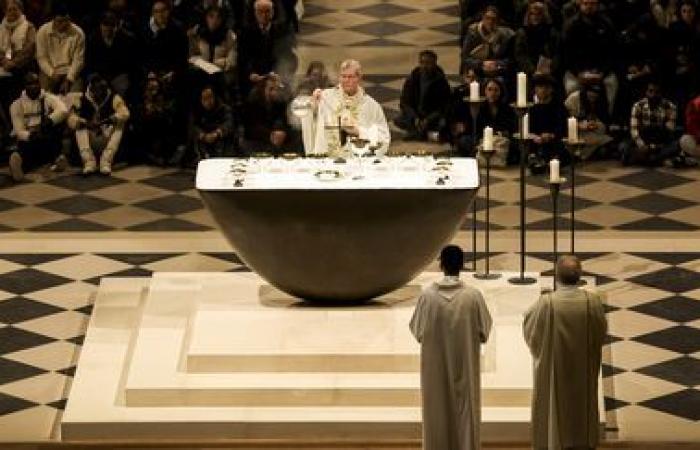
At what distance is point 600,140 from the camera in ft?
62.4

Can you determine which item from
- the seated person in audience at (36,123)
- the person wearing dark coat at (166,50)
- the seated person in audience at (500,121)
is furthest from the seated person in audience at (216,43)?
the seated person in audience at (500,121)

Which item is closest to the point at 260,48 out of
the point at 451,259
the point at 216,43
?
the point at 216,43

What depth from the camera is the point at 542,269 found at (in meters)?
16.0

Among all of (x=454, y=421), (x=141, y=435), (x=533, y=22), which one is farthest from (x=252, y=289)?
(x=533, y=22)

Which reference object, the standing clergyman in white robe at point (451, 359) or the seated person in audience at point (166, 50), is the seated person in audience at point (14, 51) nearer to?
the seated person in audience at point (166, 50)

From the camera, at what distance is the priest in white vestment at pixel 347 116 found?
14938 mm

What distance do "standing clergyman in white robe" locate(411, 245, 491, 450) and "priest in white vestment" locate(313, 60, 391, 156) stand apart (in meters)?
3.13

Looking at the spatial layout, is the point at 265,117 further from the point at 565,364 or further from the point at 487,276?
the point at 565,364

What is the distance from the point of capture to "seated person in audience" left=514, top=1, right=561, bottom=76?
1944 cm

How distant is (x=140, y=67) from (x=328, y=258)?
618 centimetres

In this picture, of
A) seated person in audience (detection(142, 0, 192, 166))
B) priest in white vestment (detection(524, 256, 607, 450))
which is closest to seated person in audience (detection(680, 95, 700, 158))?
seated person in audience (detection(142, 0, 192, 166))

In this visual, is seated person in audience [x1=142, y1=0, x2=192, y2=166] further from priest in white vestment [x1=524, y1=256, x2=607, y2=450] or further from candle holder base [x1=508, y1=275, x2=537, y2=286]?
priest in white vestment [x1=524, y1=256, x2=607, y2=450]

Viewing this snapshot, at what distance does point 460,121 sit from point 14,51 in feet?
13.1

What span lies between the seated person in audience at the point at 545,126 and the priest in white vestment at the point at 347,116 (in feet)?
→ 11.3
